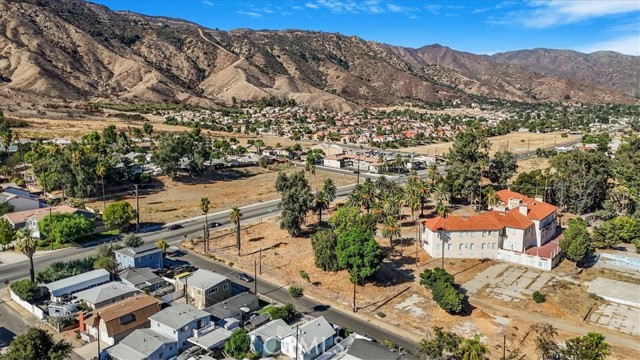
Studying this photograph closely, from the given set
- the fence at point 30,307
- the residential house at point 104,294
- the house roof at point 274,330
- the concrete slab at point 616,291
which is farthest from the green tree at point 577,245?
the fence at point 30,307

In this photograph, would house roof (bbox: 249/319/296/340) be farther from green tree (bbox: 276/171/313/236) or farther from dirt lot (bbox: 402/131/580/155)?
dirt lot (bbox: 402/131/580/155)

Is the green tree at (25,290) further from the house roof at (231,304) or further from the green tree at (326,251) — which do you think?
the green tree at (326,251)

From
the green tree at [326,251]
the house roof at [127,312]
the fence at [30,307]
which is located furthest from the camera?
the green tree at [326,251]

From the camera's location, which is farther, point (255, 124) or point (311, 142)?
point (255, 124)

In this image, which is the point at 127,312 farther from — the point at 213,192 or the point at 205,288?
the point at 213,192

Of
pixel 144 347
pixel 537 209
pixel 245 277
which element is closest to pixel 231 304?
pixel 245 277

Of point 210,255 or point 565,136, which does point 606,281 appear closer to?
point 210,255

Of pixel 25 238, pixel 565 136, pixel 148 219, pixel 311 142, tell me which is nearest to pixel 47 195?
pixel 148 219

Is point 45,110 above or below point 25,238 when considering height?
above
